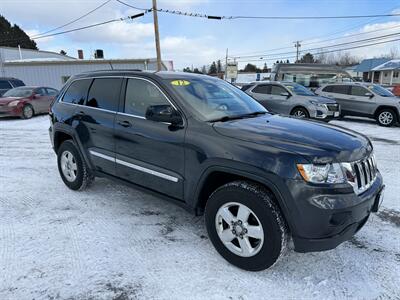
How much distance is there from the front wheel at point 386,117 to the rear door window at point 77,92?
1123 cm

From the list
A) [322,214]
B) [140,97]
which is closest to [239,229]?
[322,214]

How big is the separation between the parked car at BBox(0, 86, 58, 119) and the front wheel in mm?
13116

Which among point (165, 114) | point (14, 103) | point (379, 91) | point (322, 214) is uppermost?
point (165, 114)

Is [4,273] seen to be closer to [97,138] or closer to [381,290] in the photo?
[97,138]

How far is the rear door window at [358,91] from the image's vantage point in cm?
1277

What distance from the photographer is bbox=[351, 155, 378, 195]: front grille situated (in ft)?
8.79

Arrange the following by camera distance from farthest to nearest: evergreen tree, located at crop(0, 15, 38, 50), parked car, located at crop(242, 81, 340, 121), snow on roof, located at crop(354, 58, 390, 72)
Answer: snow on roof, located at crop(354, 58, 390, 72)
evergreen tree, located at crop(0, 15, 38, 50)
parked car, located at crop(242, 81, 340, 121)

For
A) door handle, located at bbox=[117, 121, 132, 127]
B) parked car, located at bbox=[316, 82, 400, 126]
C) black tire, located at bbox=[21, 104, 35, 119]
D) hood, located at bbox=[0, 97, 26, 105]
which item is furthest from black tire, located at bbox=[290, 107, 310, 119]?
hood, located at bbox=[0, 97, 26, 105]

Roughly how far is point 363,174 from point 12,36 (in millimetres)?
63940

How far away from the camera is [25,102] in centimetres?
1364

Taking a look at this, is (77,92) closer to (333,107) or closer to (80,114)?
(80,114)

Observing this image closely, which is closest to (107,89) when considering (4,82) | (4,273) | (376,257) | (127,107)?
(127,107)

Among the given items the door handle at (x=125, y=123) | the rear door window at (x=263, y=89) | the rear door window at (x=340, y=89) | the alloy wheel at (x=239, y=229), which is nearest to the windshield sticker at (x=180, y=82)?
the door handle at (x=125, y=123)

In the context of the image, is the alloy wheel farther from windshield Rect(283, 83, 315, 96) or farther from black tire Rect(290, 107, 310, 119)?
windshield Rect(283, 83, 315, 96)
